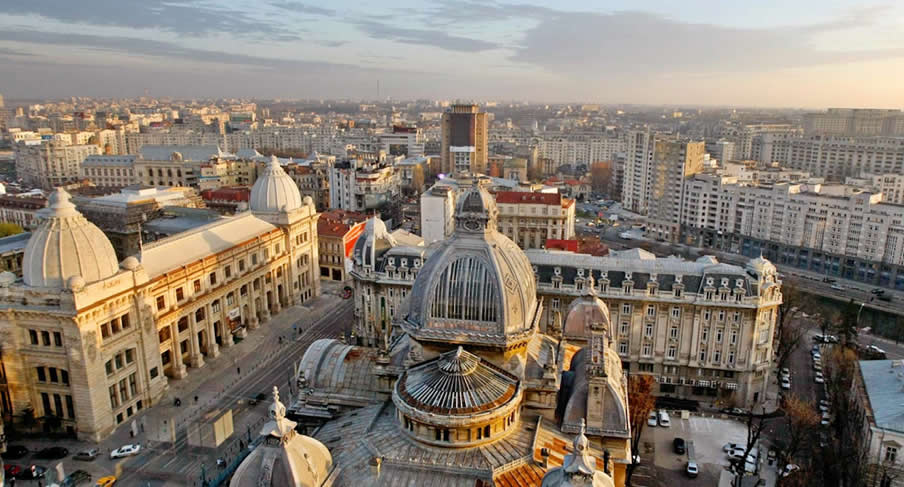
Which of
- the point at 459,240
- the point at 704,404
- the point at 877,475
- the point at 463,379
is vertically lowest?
the point at 704,404

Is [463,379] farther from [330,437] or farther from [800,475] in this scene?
[800,475]

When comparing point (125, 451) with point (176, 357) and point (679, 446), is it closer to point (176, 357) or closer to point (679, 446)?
point (176, 357)

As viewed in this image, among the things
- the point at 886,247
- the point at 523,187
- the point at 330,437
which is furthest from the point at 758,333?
the point at 523,187

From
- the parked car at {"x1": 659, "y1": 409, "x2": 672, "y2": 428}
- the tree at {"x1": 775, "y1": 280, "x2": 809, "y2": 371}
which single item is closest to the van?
the parked car at {"x1": 659, "y1": 409, "x2": 672, "y2": 428}

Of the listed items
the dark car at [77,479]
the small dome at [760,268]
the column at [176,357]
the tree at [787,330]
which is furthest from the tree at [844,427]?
the column at [176,357]

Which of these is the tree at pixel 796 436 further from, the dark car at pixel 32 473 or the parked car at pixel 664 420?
the dark car at pixel 32 473

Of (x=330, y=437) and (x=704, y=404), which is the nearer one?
(x=330, y=437)
